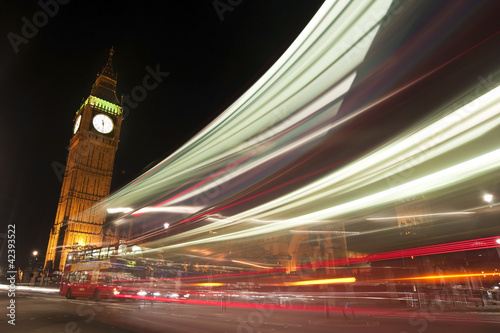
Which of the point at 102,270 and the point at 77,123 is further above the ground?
the point at 77,123

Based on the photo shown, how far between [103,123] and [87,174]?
11376mm

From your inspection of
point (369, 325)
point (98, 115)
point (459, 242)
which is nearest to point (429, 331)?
point (369, 325)

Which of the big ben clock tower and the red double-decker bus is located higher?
the big ben clock tower


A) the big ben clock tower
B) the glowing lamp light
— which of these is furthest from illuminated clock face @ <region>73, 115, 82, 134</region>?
the glowing lamp light

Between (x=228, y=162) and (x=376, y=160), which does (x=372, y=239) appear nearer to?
(x=376, y=160)

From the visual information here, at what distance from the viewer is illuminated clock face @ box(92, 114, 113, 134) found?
6322 cm

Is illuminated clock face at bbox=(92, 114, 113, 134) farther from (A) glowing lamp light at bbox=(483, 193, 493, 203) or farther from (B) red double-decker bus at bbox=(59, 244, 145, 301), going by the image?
(A) glowing lamp light at bbox=(483, 193, 493, 203)

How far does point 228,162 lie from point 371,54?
498 cm

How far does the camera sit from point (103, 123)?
211 ft

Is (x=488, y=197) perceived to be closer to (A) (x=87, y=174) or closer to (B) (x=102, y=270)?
(B) (x=102, y=270)

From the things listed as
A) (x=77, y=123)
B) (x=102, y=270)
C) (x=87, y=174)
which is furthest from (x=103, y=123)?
(x=102, y=270)

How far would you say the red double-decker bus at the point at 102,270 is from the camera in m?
14.8

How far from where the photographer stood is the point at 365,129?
633 cm

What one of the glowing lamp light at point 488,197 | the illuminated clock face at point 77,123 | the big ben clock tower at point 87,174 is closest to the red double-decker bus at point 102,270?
the glowing lamp light at point 488,197
